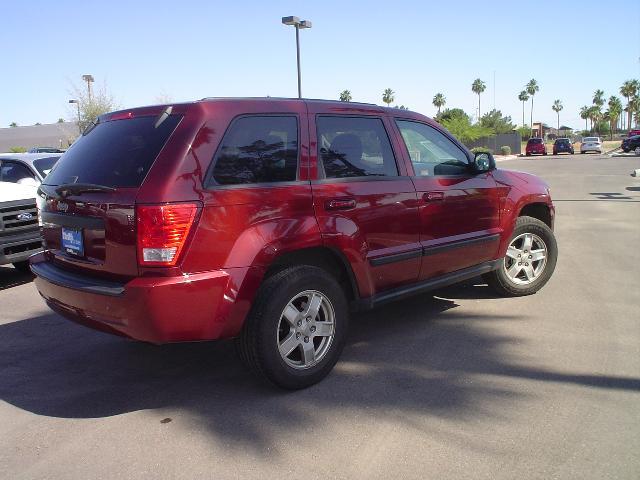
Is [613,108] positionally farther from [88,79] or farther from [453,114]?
[88,79]

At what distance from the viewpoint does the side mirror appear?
5.16 meters

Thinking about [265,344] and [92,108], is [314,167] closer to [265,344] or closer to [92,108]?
[265,344]

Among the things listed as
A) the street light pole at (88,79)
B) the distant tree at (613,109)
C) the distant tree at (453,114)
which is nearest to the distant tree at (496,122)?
the distant tree at (453,114)

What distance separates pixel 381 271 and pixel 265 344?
3.72 feet

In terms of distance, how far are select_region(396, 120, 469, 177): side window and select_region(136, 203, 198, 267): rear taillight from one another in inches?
83.4

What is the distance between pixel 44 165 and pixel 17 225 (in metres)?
2.25

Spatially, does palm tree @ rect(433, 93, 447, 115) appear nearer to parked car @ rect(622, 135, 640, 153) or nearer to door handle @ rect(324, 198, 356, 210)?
parked car @ rect(622, 135, 640, 153)

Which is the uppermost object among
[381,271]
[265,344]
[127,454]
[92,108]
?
[92,108]

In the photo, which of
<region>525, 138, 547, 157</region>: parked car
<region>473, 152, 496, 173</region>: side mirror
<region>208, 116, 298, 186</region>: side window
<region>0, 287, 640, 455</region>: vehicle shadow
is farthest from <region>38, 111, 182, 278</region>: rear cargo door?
<region>525, 138, 547, 157</region>: parked car

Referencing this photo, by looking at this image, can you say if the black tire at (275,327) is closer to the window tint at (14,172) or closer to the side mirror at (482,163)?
the side mirror at (482,163)

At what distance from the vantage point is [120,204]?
3.30m

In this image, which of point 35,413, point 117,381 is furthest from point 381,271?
point 35,413

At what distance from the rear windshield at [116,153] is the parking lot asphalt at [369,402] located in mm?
1451

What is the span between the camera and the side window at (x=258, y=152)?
11.5 ft
